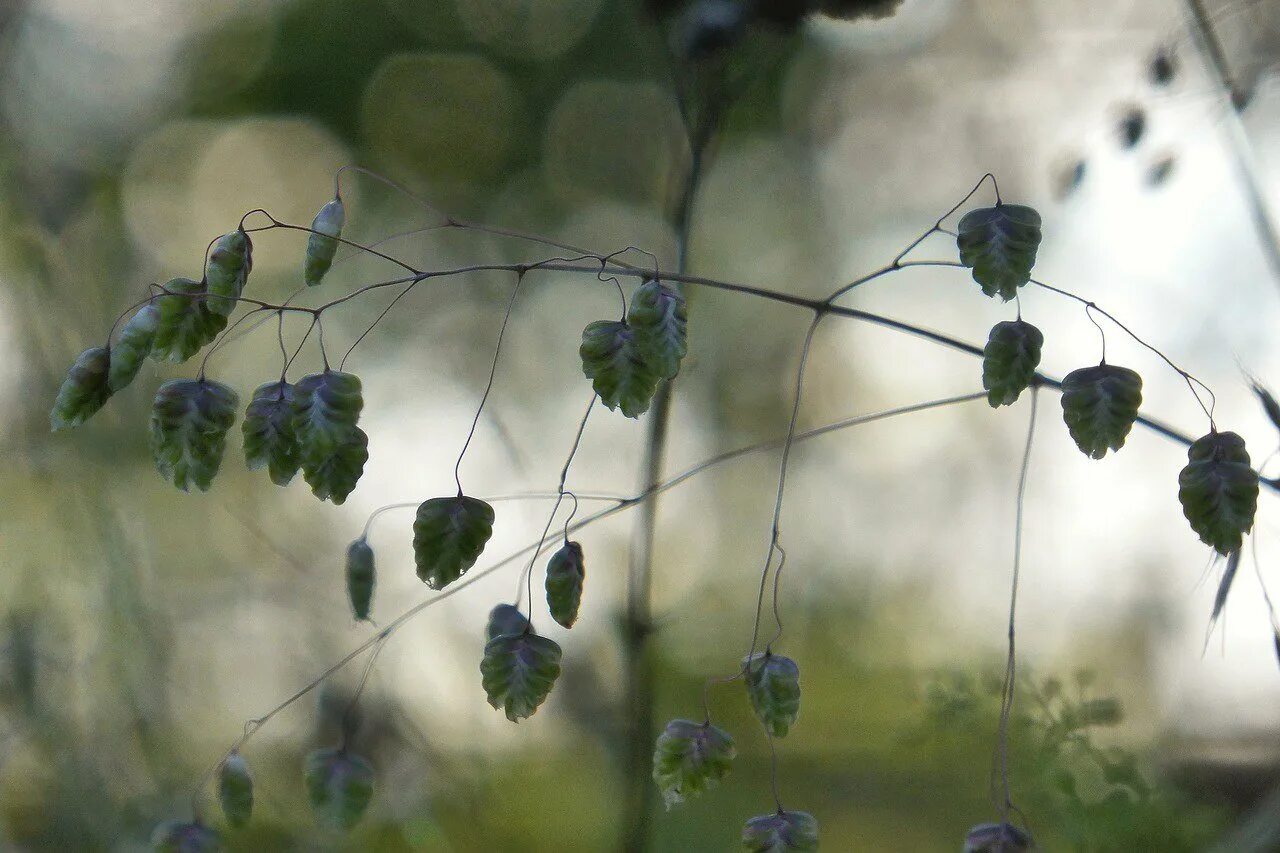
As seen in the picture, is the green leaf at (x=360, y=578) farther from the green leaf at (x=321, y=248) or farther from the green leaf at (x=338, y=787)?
the green leaf at (x=321, y=248)

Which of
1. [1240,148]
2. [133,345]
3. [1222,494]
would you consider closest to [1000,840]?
[1222,494]

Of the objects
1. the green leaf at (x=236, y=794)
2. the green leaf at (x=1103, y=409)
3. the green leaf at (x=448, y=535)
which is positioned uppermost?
the green leaf at (x=1103, y=409)

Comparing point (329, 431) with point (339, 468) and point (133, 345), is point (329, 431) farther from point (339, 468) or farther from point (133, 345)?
point (133, 345)

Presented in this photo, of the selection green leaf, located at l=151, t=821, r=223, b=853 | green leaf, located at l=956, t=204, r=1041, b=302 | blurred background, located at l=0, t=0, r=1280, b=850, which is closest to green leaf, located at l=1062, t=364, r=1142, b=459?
green leaf, located at l=956, t=204, r=1041, b=302

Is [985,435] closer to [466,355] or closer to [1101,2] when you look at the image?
[1101,2]

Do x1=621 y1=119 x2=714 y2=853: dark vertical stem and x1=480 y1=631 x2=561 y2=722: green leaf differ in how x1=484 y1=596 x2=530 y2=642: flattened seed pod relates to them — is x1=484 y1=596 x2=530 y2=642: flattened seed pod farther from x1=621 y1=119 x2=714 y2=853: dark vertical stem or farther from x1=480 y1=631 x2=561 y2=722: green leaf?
x1=621 y1=119 x2=714 y2=853: dark vertical stem

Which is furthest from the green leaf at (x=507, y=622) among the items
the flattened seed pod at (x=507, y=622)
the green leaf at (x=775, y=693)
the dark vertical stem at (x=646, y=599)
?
the dark vertical stem at (x=646, y=599)
